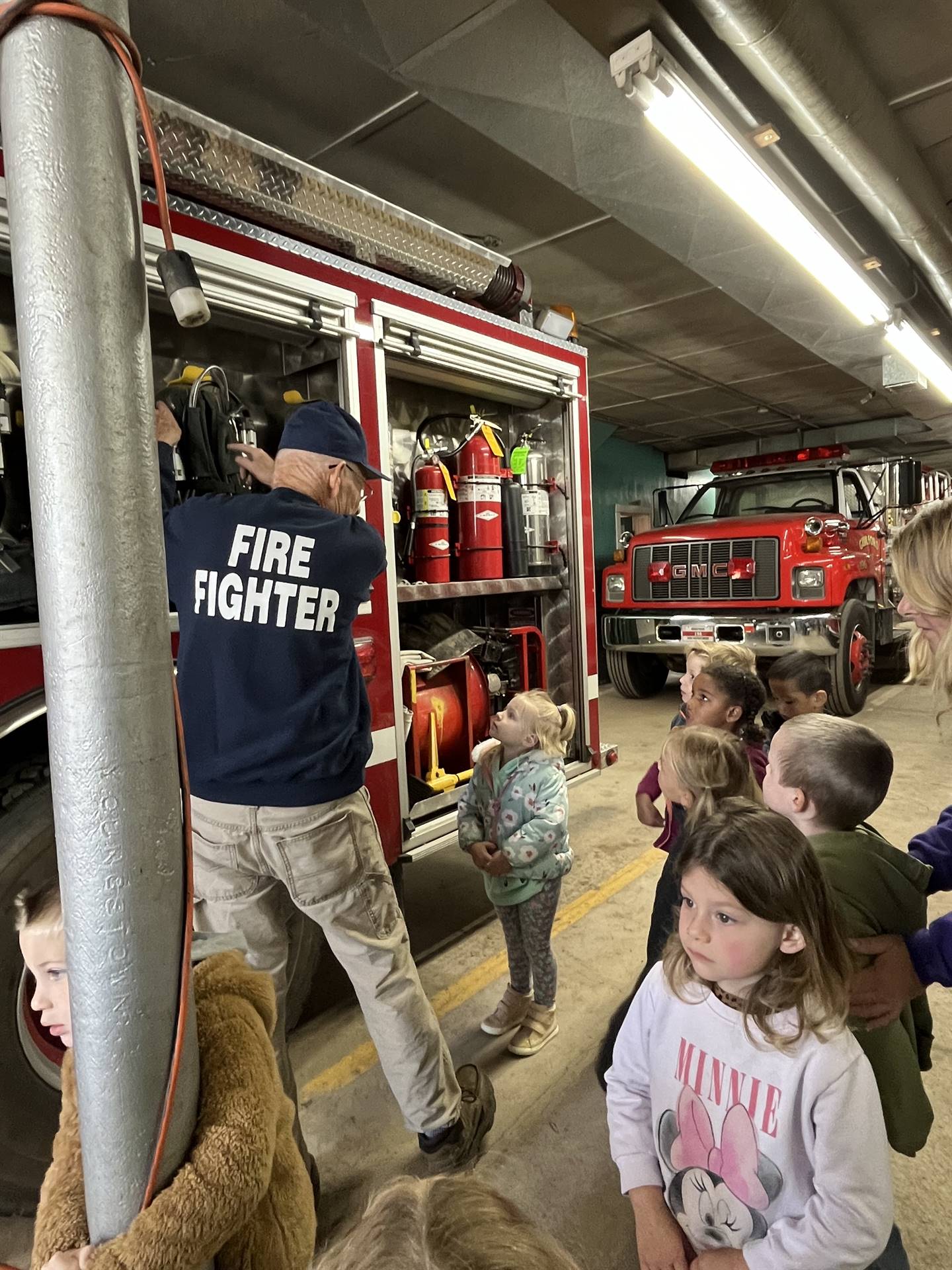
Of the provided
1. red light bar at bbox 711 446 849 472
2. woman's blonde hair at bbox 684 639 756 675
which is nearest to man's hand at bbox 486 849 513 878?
woman's blonde hair at bbox 684 639 756 675

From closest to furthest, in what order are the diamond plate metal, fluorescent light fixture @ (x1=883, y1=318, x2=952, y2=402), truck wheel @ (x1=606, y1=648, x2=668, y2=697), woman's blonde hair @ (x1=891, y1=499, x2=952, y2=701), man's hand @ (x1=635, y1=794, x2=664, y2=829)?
woman's blonde hair @ (x1=891, y1=499, x2=952, y2=701)
the diamond plate metal
man's hand @ (x1=635, y1=794, x2=664, y2=829)
fluorescent light fixture @ (x1=883, y1=318, x2=952, y2=402)
truck wheel @ (x1=606, y1=648, x2=668, y2=697)

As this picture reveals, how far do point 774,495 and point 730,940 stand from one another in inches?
310

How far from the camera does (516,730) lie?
2.48 metres

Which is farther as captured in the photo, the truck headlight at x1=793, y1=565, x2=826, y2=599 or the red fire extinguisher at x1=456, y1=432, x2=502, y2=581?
the truck headlight at x1=793, y1=565, x2=826, y2=599

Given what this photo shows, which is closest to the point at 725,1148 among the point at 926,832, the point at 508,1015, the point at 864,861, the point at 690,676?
the point at 864,861

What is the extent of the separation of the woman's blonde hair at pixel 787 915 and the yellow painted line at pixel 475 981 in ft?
5.47

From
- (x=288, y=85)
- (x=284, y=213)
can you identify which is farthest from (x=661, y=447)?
(x=284, y=213)

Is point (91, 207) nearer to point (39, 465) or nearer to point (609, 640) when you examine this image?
point (39, 465)

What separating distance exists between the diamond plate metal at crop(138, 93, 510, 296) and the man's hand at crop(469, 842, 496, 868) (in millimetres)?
2107

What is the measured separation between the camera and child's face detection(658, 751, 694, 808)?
78.9 inches

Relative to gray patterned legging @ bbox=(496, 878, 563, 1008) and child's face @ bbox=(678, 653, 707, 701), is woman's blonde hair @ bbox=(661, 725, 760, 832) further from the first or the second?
gray patterned legging @ bbox=(496, 878, 563, 1008)

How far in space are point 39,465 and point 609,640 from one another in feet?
25.1

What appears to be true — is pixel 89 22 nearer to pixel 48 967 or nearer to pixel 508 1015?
pixel 48 967

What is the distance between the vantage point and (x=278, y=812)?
6.28ft
